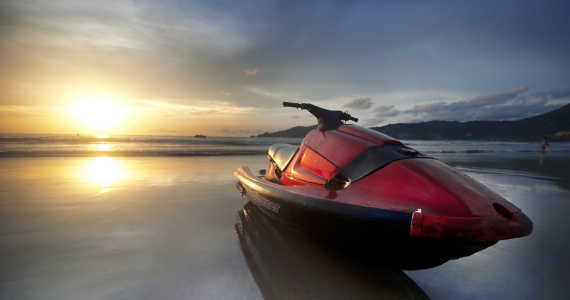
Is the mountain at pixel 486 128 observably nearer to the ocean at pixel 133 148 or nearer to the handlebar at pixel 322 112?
the ocean at pixel 133 148

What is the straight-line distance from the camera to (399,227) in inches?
46.4

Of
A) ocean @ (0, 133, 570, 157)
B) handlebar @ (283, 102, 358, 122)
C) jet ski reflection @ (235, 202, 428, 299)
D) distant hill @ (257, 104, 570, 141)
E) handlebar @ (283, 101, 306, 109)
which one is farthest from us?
distant hill @ (257, 104, 570, 141)

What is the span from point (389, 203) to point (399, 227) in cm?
20

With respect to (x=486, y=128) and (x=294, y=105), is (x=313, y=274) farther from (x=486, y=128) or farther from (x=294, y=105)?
(x=486, y=128)

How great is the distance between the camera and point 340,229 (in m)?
1.44

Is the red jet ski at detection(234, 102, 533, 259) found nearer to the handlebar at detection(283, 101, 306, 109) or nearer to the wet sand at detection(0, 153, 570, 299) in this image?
the wet sand at detection(0, 153, 570, 299)

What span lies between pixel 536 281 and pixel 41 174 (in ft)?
29.8

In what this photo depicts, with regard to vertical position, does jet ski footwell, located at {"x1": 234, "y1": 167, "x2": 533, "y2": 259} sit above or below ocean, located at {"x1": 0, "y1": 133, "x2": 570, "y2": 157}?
above

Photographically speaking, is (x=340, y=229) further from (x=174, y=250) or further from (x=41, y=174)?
(x=41, y=174)

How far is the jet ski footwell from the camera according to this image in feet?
3.54

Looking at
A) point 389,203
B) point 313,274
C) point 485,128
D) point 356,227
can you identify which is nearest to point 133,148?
point 313,274

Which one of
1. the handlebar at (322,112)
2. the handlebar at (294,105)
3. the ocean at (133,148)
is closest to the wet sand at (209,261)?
the handlebar at (322,112)

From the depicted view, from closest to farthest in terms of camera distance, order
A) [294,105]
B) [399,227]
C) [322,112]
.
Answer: [399,227], [322,112], [294,105]

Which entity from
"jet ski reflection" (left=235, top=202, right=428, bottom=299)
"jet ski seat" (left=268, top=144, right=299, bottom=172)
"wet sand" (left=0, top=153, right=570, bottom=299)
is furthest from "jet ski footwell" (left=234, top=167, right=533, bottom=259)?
"jet ski seat" (left=268, top=144, right=299, bottom=172)
